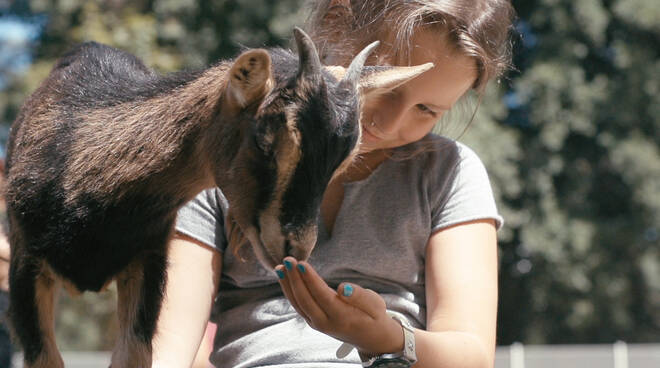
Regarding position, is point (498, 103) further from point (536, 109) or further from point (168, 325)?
point (168, 325)

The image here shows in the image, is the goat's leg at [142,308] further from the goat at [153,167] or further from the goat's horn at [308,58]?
the goat's horn at [308,58]

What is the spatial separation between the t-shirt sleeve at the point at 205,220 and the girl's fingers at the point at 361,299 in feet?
3.19

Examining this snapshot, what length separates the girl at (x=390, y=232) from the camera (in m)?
3.12

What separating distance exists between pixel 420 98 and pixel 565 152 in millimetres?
14884

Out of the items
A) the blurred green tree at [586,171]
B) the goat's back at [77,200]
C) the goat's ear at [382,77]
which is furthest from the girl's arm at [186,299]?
the blurred green tree at [586,171]

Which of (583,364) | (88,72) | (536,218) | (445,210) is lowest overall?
(583,364)

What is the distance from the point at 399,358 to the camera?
2619 millimetres

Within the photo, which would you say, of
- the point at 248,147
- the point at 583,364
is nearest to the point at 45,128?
the point at 248,147

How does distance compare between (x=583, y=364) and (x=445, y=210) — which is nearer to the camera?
(x=445, y=210)

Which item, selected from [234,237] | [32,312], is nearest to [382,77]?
[234,237]

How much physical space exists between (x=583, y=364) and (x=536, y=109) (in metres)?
5.21

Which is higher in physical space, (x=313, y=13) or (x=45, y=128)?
(x=313, y=13)

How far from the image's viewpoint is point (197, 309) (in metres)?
3.22

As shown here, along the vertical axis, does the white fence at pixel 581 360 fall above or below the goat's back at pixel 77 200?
below
